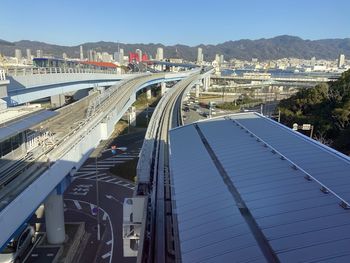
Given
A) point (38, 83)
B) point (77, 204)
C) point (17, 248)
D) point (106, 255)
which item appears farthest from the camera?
point (38, 83)

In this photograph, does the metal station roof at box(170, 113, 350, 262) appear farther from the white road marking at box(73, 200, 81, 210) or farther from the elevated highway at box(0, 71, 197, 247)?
the white road marking at box(73, 200, 81, 210)

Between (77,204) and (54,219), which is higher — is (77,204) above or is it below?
below

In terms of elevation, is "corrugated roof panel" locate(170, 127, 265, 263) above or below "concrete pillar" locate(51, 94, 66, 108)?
above

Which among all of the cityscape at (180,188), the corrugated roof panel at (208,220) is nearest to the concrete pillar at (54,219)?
the cityscape at (180,188)

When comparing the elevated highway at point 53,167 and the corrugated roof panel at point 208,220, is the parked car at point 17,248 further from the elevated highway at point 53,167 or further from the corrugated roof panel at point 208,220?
the corrugated roof panel at point 208,220

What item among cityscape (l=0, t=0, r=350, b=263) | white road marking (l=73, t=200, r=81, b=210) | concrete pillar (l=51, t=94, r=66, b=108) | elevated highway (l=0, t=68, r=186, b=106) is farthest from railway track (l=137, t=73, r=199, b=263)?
concrete pillar (l=51, t=94, r=66, b=108)

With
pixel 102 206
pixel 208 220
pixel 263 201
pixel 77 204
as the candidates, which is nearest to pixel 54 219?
pixel 102 206

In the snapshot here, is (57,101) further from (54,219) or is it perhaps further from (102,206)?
(54,219)
